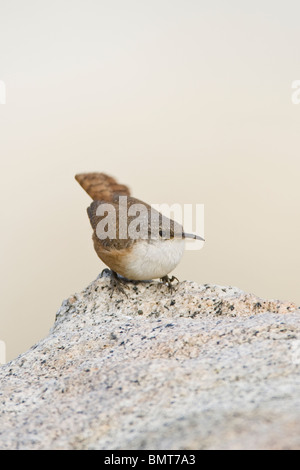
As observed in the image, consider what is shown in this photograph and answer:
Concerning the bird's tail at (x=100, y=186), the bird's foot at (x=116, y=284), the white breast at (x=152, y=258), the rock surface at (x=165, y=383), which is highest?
the bird's tail at (x=100, y=186)

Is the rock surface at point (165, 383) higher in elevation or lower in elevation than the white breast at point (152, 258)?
lower

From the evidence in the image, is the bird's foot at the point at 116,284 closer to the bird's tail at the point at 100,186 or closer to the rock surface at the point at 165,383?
the rock surface at the point at 165,383

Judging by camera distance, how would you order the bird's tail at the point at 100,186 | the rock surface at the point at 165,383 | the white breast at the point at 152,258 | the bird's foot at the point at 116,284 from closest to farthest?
the rock surface at the point at 165,383
the white breast at the point at 152,258
the bird's foot at the point at 116,284
the bird's tail at the point at 100,186

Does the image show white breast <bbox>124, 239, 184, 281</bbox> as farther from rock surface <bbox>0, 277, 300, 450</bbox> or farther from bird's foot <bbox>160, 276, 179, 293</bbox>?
rock surface <bbox>0, 277, 300, 450</bbox>

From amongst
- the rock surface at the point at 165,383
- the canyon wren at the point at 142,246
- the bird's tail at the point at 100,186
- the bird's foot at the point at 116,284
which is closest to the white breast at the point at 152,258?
the canyon wren at the point at 142,246

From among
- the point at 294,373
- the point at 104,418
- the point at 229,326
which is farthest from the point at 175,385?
the point at 229,326

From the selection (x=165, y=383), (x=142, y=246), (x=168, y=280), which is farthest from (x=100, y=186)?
(x=165, y=383)
